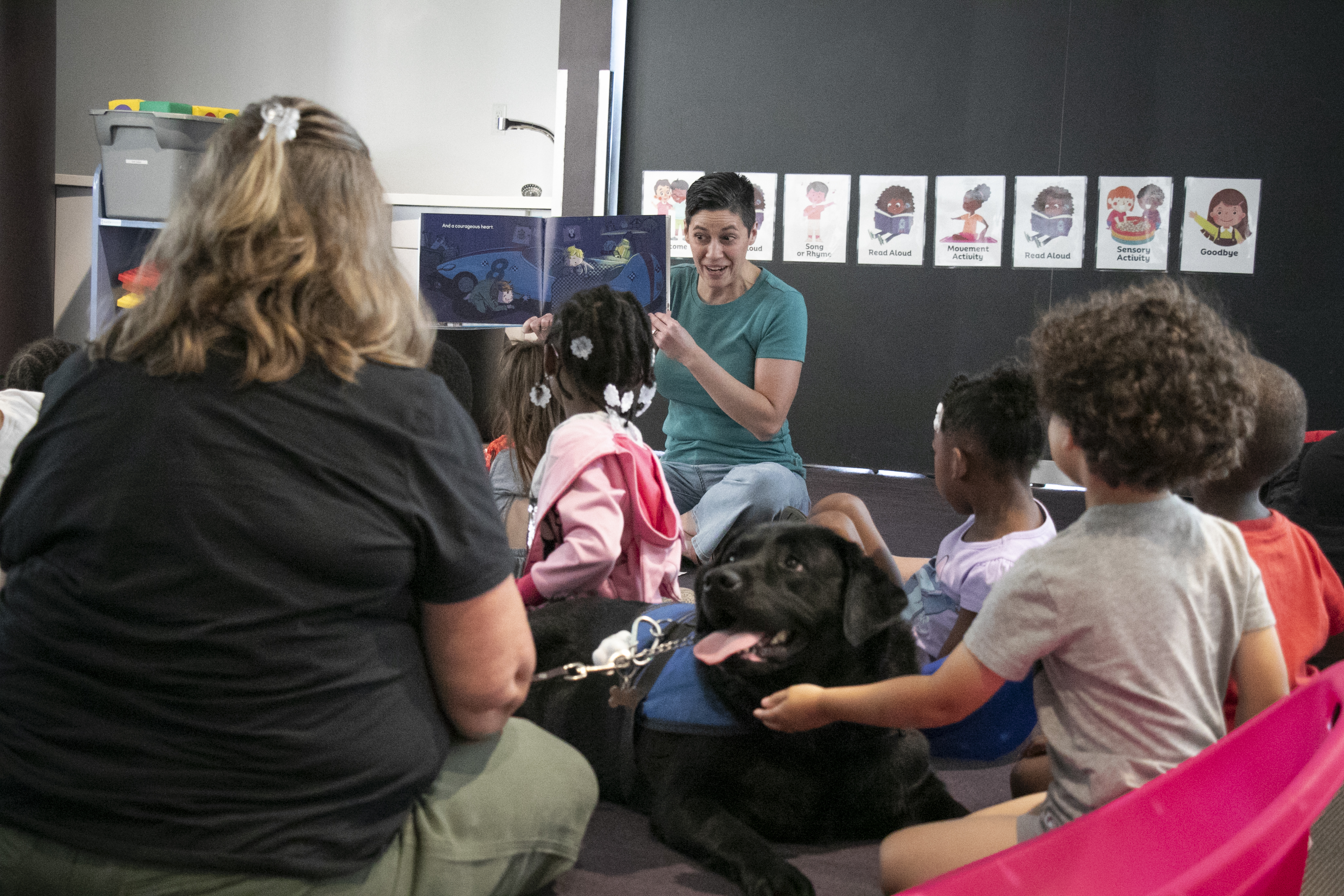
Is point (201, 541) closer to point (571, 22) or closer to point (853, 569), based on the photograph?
point (853, 569)

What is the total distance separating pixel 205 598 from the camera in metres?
1.03

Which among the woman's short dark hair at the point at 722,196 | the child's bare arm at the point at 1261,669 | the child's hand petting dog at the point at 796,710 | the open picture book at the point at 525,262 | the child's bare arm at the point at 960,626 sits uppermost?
the woman's short dark hair at the point at 722,196

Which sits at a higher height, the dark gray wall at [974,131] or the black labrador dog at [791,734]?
the dark gray wall at [974,131]

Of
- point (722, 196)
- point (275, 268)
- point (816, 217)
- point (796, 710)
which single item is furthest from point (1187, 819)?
point (816, 217)

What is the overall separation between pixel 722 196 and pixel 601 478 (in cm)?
145

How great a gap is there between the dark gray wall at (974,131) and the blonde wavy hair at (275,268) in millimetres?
4446

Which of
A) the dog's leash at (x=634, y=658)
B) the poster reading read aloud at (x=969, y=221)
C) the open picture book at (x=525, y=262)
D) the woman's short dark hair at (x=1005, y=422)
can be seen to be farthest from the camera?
the poster reading read aloud at (x=969, y=221)

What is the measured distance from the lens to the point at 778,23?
530cm

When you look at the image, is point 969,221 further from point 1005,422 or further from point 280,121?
point 280,121

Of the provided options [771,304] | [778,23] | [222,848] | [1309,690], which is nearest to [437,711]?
[222,848]

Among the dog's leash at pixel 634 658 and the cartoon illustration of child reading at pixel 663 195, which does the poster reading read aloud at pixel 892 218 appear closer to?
the cartoon illustration of child reading at pixel 663 195

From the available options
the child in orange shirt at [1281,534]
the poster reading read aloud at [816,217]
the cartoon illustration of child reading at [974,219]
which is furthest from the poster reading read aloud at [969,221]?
the child in orange shirt at [1281,534]

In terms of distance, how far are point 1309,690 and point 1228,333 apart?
43 cm

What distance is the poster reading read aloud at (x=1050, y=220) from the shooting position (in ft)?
16.7
